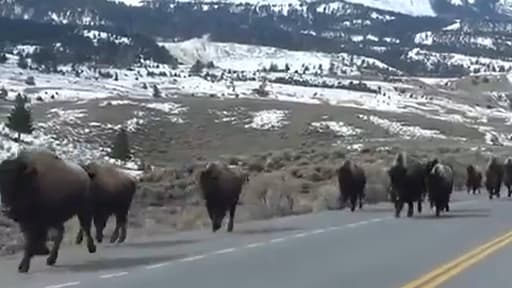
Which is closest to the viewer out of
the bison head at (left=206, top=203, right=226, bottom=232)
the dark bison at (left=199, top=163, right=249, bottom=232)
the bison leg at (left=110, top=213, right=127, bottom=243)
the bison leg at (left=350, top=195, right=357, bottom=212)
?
the bison leg at (left=110, top=213, right=127, bottom=243)

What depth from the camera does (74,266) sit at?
669 inches

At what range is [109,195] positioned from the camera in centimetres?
2159

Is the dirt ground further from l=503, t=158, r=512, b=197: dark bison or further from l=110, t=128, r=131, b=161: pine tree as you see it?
l=503, t=158, r=512, b=197: dark bison

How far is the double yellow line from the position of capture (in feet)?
49.1

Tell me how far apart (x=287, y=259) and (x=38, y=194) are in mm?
4375

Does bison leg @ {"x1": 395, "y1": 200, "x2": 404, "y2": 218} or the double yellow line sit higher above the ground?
the double yellow line

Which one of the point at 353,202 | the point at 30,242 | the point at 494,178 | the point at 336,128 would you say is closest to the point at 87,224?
the point at 30,242

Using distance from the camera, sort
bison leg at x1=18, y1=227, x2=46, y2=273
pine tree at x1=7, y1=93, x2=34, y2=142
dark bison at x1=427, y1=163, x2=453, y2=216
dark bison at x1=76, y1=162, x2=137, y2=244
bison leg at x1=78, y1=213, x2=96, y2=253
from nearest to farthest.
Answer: bison leg at x1=18, y1=227, x2=46, y2=273 → bison leg at x1=78, y1=213, x2=96, y2=253 → dark bison at x1=76, y1=162, x2=137, y2=244 → dark bison at x1=427, y1=163, x2=453, y2=216 → pine tree at x1=7, y1=93, x2=34, y2=142

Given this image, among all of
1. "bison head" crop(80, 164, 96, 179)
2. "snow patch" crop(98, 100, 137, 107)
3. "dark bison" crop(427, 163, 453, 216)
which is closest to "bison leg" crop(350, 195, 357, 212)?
"dark bison" crop(427, 163, 453, 216)

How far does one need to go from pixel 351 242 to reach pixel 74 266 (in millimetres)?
6878

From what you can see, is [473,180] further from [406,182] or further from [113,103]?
[113,103]

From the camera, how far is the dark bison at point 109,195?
835 inches

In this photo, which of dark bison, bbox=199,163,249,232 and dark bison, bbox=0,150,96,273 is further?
dark bison, bbox=199,163,249,232

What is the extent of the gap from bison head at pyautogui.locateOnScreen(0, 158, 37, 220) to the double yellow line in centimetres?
585
